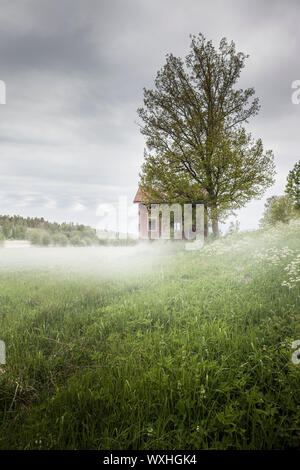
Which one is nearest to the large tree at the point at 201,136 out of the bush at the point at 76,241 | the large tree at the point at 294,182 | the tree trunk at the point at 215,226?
the tree trunk at the point at 215,226

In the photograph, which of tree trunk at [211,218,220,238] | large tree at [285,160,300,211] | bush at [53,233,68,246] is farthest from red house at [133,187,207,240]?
bush at [53,233,68,246]

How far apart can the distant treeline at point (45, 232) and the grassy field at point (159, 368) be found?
31.9 m

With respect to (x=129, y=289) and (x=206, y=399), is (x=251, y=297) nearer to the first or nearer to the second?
(x=206, y=399)

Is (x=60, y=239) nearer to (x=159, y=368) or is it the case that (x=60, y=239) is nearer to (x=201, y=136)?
(x=201, y=136)

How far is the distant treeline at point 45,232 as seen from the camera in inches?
1380

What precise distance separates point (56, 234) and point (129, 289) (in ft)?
111

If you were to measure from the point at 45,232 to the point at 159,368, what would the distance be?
37.9m

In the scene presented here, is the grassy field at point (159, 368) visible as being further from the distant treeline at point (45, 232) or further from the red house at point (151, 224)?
the distant treeline at point (45, 232)

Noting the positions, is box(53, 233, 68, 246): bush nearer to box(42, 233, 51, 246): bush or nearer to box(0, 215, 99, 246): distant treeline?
box(0, 215, 99, 246): distant treeline

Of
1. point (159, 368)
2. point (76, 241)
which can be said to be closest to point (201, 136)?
point (159, 368)

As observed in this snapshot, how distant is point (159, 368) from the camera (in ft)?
9.28

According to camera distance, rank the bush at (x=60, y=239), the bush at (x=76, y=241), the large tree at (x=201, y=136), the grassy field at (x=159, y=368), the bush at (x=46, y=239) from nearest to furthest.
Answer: the grassy field at (x=159, y=368) < the large tree at (x=201, y=136) < the bush at (x=46, y=239) < the bush at (x=60, y=239) < the bush at (x=76, y=241)
